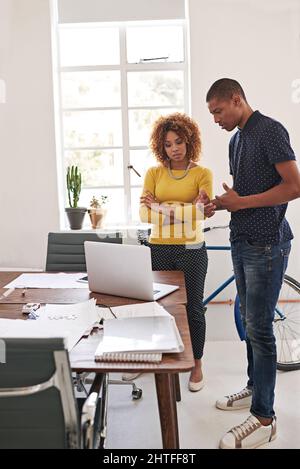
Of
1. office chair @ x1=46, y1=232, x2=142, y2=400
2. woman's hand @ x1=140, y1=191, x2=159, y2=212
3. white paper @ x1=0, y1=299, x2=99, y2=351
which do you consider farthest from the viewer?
office chair @ x1=46, y1=232, x2=142, y2=400

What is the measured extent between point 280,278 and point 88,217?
7.09ft

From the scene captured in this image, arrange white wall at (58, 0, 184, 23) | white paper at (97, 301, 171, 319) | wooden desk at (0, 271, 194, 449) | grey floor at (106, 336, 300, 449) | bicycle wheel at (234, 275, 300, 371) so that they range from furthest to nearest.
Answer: white wall at (58, 0, 184, 23) → bicycle wheel at (234, 275, 300, 371) → grey floor at (106, 336, 300, 449) → white paper at (97, 301, 171, 319) → wooden desk at (0, 271, 194, 449)

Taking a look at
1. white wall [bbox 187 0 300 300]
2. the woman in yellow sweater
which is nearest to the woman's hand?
the woman in yellow sweater

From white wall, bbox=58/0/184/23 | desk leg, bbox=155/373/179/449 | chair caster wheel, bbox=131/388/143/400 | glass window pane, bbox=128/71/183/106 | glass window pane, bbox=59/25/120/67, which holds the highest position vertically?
white wall, bbox=58/0/184/23

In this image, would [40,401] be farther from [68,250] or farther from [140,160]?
[140,160]

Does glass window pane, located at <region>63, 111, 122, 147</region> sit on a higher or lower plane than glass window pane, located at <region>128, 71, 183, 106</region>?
lower

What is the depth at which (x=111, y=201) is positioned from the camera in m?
3.96

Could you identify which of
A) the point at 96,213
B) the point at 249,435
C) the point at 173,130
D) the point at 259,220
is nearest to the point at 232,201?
the point at 259,220

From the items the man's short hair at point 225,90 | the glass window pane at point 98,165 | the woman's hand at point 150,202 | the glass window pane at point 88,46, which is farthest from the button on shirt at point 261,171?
the glass window pane at point 88,46

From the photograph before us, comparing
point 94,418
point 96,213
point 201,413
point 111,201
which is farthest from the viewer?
point 111,201

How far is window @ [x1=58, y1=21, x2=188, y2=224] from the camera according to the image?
380 centimetres

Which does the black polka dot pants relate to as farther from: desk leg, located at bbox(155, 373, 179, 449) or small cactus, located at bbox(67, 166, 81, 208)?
small cactus, located at bbox(67, 166, 81, 208)

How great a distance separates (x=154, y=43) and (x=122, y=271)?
249cm

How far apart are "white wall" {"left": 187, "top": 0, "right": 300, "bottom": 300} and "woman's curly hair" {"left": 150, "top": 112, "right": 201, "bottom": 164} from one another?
0.89 metres
